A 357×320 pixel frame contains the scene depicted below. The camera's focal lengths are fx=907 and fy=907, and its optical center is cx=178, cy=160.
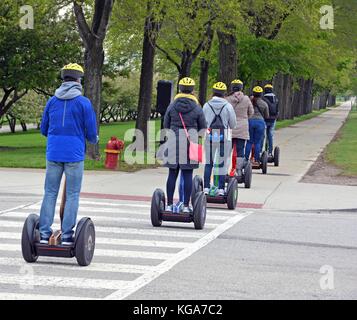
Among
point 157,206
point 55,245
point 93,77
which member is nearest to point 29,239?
point 55,245

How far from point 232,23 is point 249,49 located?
Result: 10.8m

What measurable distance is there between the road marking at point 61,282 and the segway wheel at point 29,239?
634 millimetres

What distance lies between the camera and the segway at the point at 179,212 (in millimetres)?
12703

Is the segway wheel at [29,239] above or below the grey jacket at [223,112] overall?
below

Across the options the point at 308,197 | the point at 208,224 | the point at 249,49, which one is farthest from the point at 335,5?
the point at 208,224

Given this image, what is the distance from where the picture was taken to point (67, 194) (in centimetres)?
977

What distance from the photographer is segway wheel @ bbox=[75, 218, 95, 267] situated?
9.59 metres

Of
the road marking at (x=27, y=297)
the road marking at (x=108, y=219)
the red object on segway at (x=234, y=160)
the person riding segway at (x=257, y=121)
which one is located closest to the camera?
the road marking at (x=27, y=297)

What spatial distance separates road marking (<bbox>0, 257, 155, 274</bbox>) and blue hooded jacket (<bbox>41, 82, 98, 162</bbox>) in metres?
1.14

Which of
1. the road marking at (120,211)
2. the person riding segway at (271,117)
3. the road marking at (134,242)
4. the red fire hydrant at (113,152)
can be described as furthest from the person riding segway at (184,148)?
the person riding segway at (271,117)

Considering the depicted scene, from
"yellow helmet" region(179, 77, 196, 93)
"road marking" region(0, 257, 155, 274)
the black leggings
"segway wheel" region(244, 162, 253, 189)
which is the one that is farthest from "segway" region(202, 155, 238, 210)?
"road marking" region(0, 257, 155, 274)

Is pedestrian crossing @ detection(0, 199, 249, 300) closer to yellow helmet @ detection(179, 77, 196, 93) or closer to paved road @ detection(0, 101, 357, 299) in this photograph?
paved road @ detection(0, 101, 357, 299)

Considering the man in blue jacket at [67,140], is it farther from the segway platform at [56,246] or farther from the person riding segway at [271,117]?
the person riding segway at [271,117]
